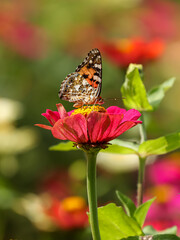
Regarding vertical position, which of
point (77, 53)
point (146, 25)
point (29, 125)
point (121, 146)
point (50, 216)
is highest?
point (146, 25)

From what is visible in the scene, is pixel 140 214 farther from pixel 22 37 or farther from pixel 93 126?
pixel 22 37

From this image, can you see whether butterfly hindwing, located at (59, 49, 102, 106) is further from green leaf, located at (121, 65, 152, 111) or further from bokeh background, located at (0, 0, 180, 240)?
bokeh background, located at (0, 0, 180, 240)

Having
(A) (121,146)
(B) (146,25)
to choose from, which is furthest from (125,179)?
(A) (121,146)

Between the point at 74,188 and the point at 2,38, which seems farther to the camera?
the point at 2,38

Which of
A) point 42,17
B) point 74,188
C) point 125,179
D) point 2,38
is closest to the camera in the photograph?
point 74,188

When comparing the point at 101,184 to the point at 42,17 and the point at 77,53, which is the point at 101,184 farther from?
the point at 42,17

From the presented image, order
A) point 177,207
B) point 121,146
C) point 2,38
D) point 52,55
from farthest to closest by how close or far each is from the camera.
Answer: point 52,55 < point 2,38 < point 177,207 < point 121,146

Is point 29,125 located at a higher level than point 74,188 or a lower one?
higher

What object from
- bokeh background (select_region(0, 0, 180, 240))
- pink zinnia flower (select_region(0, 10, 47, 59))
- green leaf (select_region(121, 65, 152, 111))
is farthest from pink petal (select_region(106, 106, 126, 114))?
pink zinnia flower (select_region(0, 10, 47, 59))
